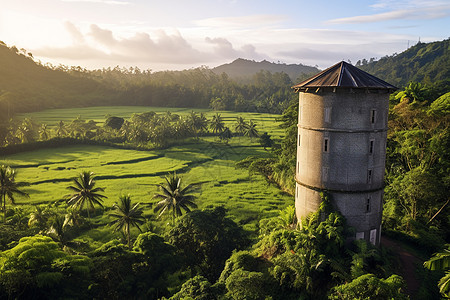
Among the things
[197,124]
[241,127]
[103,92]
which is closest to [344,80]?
[241,127]

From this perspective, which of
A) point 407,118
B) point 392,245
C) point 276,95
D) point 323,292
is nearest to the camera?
point 323,292

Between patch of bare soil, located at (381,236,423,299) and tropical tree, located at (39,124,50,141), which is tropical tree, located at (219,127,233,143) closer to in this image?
tropical tree, located at (39,124,50,141)

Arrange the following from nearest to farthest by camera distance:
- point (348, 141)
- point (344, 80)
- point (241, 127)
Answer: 1. point (344, 80)
2. point (348, 141)
3. point (241, 127)

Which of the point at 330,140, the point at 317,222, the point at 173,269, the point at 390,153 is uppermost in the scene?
the point at 330,140

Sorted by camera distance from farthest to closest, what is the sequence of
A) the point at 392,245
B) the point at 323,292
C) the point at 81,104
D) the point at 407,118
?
the point at 81,104 < the point at 407,118 < the point at 392,245 < the point at 323,292

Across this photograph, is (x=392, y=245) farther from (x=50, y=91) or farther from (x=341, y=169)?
(x=50, y=91)

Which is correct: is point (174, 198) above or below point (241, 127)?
below

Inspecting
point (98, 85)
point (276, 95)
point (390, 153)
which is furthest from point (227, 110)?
point (390, 153)

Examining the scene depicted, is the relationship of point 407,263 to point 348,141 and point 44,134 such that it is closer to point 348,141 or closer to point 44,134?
point 348,141
